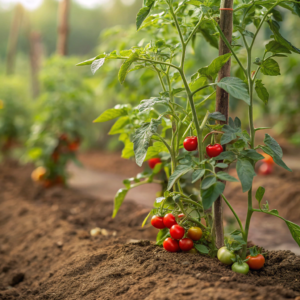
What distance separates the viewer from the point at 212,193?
1.02 metres

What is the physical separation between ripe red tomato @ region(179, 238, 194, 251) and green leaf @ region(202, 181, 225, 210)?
13.0 inches

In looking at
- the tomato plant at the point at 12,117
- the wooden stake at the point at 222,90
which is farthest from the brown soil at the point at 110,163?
the wooden stake at the point at 222,90

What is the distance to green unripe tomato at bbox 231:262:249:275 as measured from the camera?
3.80ft

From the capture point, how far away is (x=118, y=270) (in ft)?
4.21

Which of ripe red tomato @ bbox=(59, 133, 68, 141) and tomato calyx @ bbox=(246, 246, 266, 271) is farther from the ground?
ripe red tomato @ bbox=(59, 133, 68, 141)

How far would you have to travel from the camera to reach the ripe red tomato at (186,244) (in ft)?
A: 4.14

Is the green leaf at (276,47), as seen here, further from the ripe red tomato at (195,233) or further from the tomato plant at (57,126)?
the tomato plant at (57,126)

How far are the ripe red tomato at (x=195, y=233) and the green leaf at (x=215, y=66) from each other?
64 centimetres

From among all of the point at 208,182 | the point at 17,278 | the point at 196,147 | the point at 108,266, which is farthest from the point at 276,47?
the point at 17,278

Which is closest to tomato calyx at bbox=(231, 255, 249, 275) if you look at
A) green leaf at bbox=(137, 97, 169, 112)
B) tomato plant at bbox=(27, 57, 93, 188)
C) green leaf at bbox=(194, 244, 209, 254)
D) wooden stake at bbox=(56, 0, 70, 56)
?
green leaf at bbox=(194, 244, 209, 254)

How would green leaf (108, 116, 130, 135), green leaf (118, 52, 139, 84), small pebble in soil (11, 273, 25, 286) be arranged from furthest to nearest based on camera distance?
small pebble in soil (11, 273, 25, 286) < green leaf (108, 116, 130, 135) < green leaf (118, 52, 139, 84)

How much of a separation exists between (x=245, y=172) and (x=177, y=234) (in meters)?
0.39

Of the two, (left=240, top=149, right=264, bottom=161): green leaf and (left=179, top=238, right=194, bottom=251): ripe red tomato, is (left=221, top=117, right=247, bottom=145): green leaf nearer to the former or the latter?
(left=240, top=149, right=264, bottom=161): green leaf

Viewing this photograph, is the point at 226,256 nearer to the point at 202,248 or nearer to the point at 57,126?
the point at 202,248
